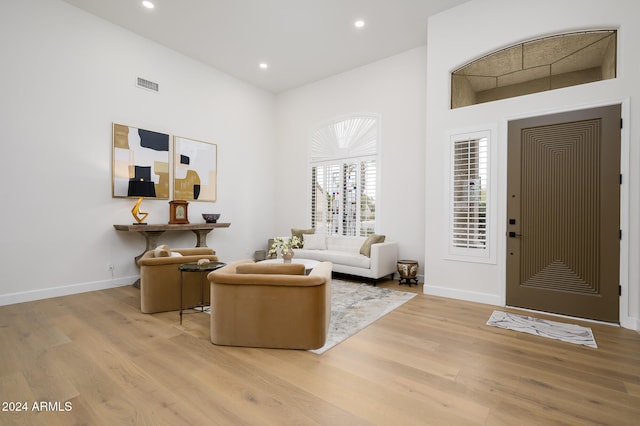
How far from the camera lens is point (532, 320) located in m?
3.65

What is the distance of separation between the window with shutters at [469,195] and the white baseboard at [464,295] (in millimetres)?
552

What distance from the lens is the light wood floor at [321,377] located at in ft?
6.28

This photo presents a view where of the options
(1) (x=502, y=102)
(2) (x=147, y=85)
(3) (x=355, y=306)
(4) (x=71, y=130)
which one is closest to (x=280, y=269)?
(3) (x=355, y=306)

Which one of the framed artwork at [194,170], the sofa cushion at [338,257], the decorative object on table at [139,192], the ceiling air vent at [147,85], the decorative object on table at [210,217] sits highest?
the ceiling air vent at [147,85]

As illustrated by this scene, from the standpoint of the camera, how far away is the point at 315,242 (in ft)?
21.4

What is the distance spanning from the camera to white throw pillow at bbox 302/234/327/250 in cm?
651

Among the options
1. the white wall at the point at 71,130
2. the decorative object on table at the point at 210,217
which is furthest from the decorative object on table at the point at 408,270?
the white wall at the point at 71,130

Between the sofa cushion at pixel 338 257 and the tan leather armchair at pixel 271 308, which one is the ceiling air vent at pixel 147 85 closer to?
the sofa cushion at pixel 338 257

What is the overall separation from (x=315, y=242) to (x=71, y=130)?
4.52 metres

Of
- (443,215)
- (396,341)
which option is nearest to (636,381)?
(396,341)

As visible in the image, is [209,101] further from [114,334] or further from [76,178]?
[114,334]

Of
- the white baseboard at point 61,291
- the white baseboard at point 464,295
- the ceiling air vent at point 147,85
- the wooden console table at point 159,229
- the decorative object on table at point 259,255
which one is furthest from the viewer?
the decorative object on table at point 259,255

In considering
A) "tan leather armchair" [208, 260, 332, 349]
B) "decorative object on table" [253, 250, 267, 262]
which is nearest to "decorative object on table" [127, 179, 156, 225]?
"decorative object on table" [253, 250, 267, 262]

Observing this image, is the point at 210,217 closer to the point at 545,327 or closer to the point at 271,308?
the point at 271,308
